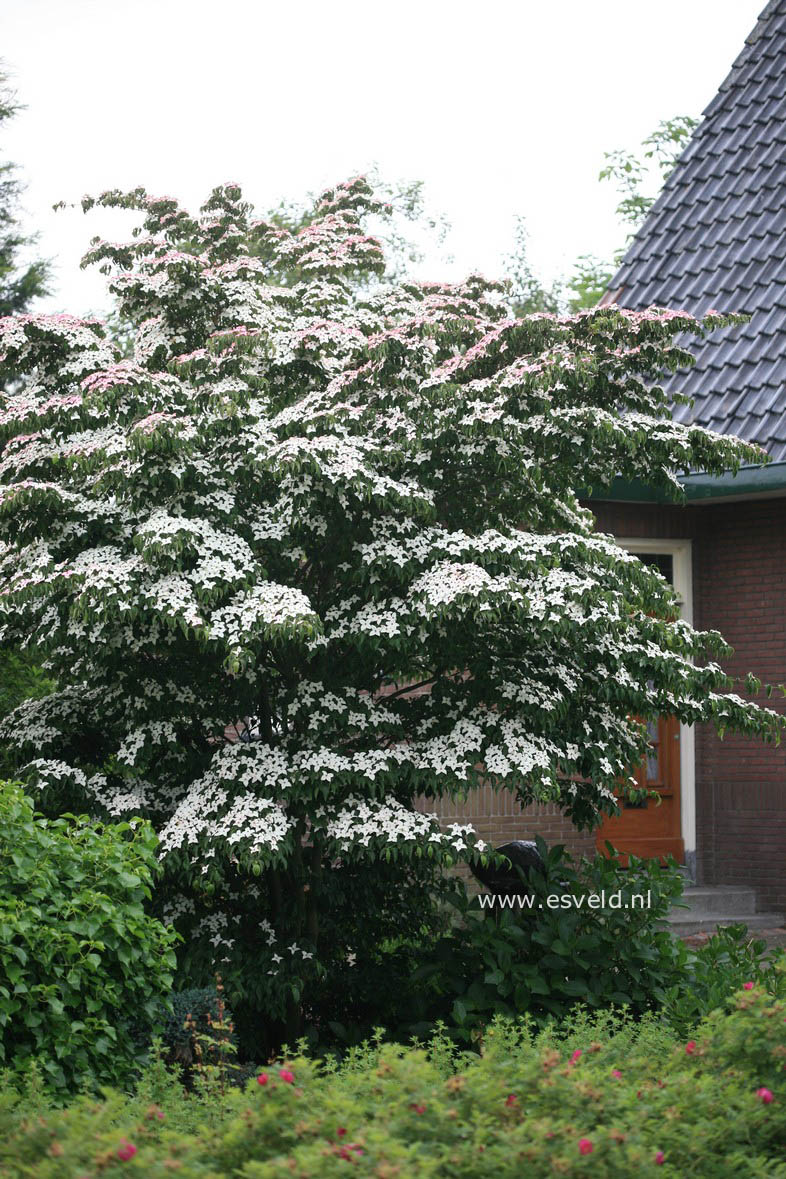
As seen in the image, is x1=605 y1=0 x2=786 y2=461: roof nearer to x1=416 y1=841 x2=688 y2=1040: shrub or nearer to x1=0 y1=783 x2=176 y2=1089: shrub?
x1=416 y1=841 x2=688 y2=1040: shrub

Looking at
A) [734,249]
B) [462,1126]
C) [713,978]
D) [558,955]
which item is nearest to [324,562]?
[558,955]

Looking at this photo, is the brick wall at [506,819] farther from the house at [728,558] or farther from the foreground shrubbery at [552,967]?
the foreground shrubbery at [552,967]

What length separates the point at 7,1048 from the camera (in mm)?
4984

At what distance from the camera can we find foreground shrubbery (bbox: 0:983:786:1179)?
298cm

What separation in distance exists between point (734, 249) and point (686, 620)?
A: 3.56 m

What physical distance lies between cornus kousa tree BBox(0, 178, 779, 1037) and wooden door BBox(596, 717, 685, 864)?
4.30 metres

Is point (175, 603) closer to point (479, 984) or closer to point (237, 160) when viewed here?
point (479, 984)

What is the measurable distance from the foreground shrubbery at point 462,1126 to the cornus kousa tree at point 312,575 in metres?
2.38

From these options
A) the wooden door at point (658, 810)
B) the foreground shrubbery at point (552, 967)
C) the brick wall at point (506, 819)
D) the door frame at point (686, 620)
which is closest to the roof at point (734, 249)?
the door frame at point (686, 620)

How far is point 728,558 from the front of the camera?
11.6 metres

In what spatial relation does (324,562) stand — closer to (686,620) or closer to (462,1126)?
(462,1126)

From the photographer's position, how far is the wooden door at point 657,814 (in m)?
11.6

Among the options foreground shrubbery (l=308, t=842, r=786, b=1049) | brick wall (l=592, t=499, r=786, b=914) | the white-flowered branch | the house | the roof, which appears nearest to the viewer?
the white-flowered branch

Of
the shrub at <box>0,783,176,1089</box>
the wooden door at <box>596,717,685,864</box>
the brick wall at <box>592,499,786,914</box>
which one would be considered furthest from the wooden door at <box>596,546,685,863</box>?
the shrub at <box>0,783,176,1089</box>
